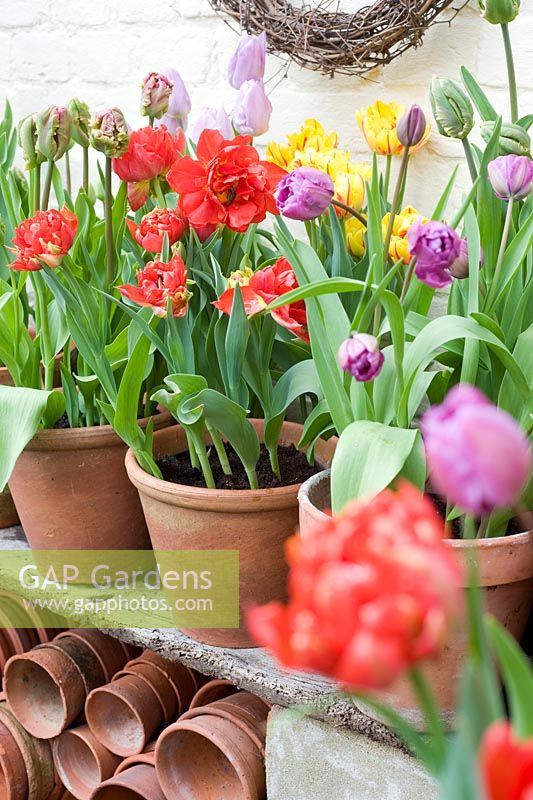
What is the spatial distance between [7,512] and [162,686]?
13.1 inches

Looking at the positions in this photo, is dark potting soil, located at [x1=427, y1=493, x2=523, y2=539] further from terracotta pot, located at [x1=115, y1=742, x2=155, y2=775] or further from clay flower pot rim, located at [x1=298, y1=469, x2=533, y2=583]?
terracotta pot, located at [x1=115, y1=742, x2=155, y2=775]

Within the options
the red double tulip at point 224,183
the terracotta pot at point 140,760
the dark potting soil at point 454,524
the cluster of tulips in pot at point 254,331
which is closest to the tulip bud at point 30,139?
the cluster of tulips in pot at point 254,331

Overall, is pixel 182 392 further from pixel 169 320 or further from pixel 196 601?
pixel 196 601

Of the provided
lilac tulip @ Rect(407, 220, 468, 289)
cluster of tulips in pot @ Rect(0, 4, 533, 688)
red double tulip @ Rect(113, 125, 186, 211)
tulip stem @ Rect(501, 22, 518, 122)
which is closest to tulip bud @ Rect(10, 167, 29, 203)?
cluster of tulips in pot @ Rect(0, 4, 533, 688)

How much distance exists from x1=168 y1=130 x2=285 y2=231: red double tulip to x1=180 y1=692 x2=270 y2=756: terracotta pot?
52 centimetres

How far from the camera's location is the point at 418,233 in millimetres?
537

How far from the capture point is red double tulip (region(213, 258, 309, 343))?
2.65 feet

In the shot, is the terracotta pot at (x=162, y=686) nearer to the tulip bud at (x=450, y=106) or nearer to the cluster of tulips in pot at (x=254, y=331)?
the cluster of tulips in pot at (x=254, y=331)

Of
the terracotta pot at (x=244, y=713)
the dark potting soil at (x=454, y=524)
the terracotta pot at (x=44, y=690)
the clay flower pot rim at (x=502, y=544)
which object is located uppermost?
the clay flower pot rim at (x=502, y=544)

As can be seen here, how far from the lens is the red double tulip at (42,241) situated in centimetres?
84

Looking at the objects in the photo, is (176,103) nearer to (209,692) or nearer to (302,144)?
(302,144)

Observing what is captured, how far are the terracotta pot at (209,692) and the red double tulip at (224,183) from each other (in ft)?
1.81

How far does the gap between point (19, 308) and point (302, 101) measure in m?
0.49

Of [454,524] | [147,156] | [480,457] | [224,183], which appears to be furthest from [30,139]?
[480,457]
